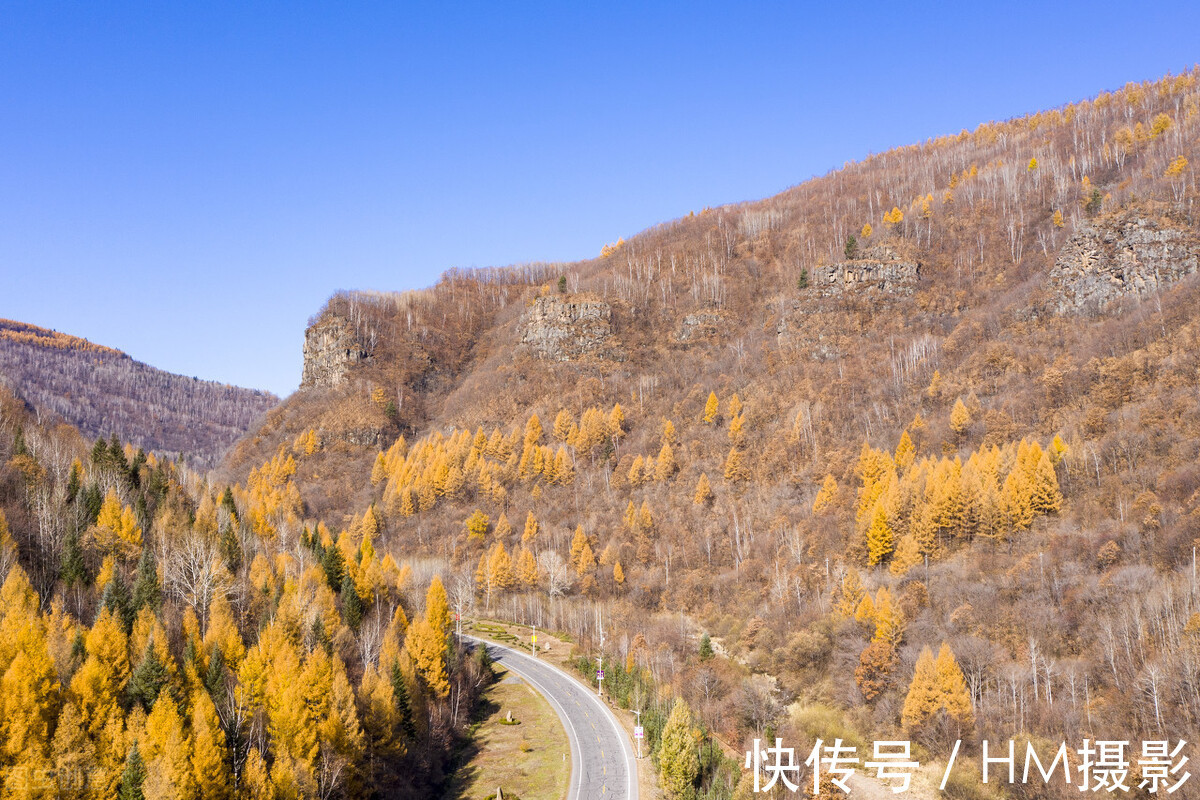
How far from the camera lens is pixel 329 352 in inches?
7485

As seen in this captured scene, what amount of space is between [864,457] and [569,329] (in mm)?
94622

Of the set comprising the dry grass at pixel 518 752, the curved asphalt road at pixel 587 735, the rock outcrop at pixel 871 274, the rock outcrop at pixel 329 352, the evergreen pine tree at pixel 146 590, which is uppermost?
the rock outcrop at pixel 871 274

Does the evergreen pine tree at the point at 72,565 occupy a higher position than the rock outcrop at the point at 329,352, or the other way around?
the rock outcrop at the point at 329,352

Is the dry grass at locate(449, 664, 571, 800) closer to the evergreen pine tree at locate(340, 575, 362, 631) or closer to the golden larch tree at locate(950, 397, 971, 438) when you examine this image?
the evergreen pine tree at locate(340, 575, 362, 631)

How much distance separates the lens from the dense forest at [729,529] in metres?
49.6

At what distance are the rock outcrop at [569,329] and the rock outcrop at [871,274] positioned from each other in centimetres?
5217

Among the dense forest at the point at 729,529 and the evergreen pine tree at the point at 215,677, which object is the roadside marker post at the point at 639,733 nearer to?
the dense forest at the point at 729,529

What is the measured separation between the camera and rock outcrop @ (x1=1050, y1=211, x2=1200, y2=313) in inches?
4397

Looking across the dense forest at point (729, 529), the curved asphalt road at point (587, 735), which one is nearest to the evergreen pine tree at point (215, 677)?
the dense forest at point (729, 529)

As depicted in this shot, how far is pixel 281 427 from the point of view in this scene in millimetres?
170625

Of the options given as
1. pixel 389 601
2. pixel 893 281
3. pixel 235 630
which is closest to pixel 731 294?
pixel 893 281

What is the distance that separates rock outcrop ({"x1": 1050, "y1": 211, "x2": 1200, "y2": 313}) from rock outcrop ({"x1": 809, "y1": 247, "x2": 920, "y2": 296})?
36.8 metres

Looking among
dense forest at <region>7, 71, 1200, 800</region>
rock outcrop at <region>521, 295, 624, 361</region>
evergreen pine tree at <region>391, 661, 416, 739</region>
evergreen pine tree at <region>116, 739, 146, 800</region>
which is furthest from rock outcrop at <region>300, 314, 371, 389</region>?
evergreen pine tree at <region>116, 739, 146, 800</region>

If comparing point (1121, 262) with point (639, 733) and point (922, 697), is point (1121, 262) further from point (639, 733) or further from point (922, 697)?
point (639, 733)
